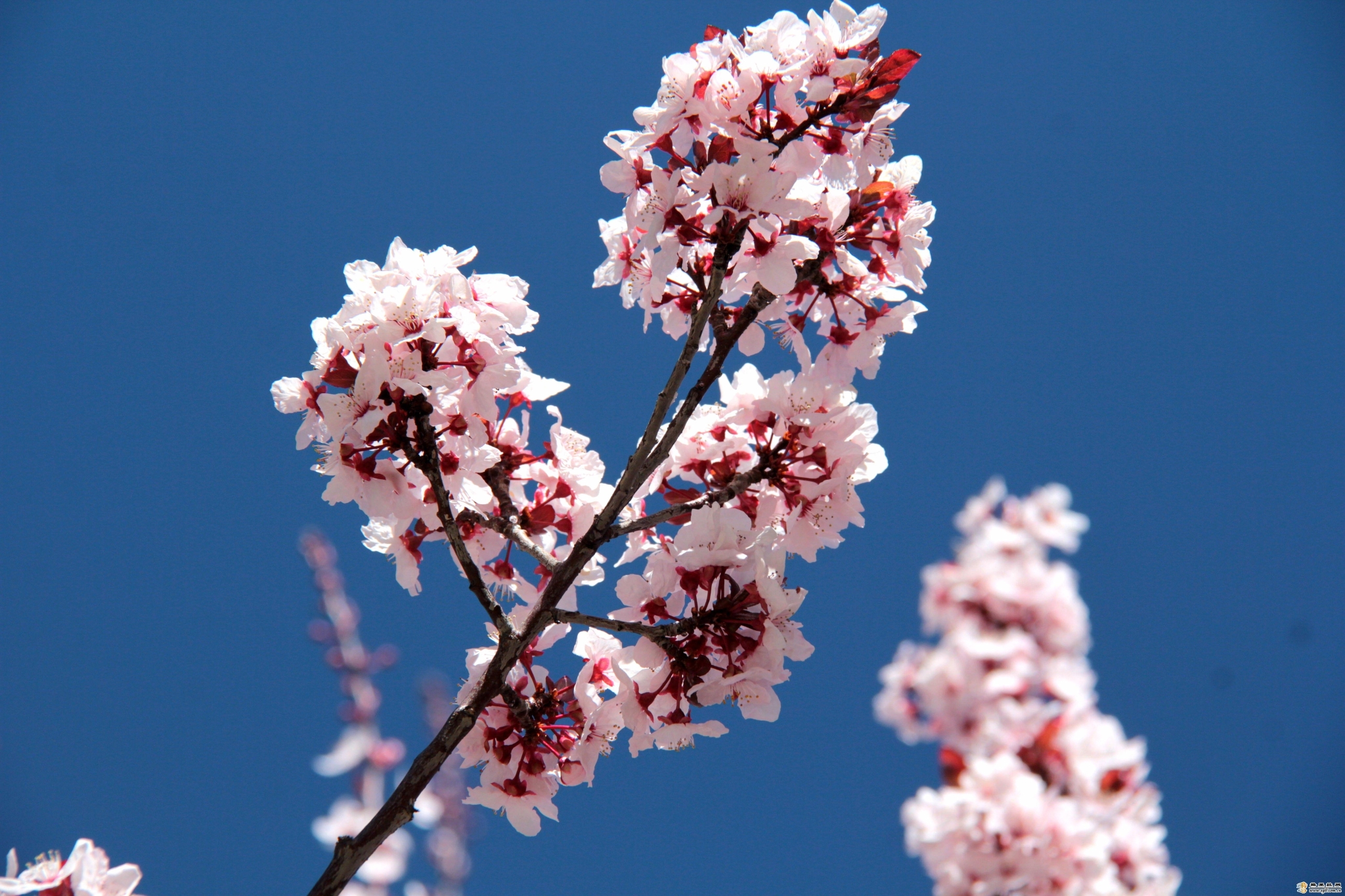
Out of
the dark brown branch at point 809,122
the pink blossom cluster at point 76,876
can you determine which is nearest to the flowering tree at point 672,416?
the dark brown branch at point 809,122

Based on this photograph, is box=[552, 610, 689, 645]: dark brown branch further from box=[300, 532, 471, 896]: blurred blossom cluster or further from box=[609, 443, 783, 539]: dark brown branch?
box=[300, 532, 471, 896]: blurred blossom cluster

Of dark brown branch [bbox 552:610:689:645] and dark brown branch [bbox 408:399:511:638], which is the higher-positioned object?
dark brown branch [bbox 408:399:511:638]

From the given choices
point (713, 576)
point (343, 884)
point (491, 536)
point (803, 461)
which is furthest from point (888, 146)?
point (343, 884)

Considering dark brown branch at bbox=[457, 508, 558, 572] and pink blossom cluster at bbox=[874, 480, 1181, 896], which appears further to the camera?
pink blossom cluster at bbox=[874, 480, 1181, 896]

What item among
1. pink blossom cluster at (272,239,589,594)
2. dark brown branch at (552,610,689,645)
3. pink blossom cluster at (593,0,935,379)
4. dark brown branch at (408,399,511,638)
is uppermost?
pink blossom cluster at (593,0,935,379)

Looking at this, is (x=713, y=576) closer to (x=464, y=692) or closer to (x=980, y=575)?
(x=464, y=692)

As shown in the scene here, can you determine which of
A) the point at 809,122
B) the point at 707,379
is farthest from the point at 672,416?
the point at 809,122

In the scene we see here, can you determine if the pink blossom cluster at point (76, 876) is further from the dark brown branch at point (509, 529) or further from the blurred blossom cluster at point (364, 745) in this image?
the blurred blossom cluster at point (364, 745)

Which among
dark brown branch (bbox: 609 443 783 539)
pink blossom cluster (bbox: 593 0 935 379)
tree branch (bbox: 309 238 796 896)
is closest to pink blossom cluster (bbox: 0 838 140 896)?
tree branch (bbox: 309 238 796 896)
